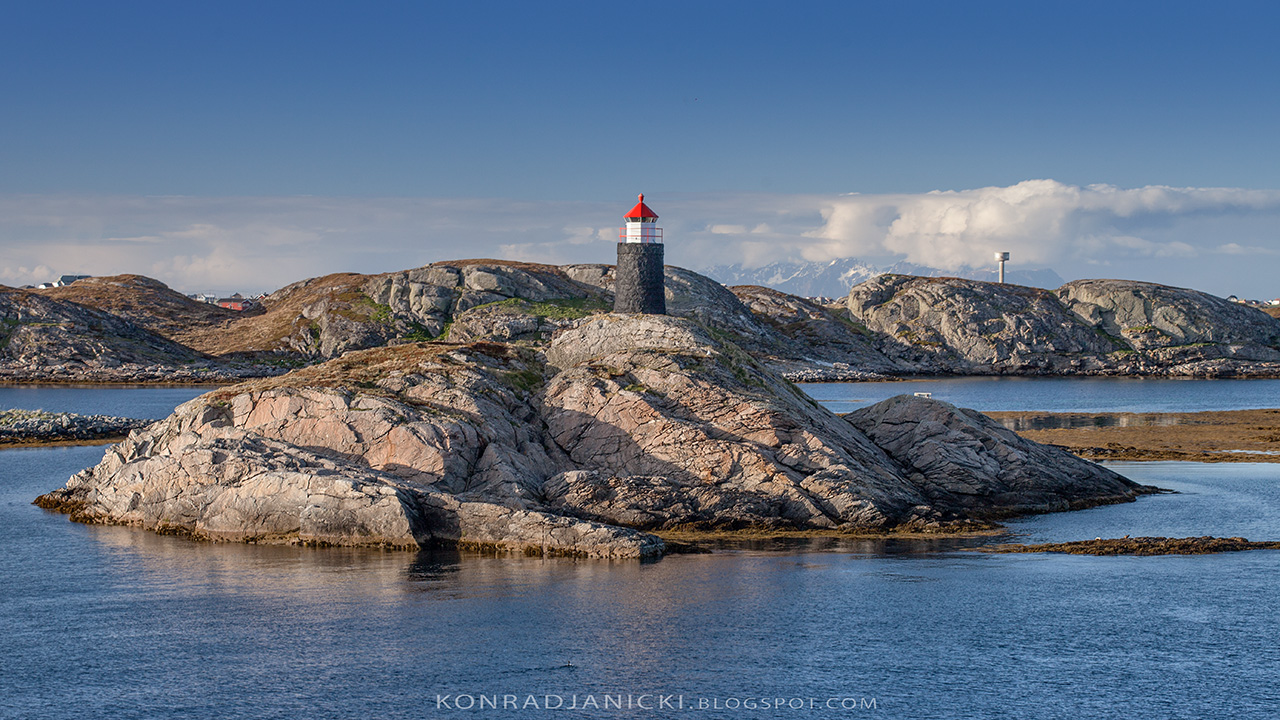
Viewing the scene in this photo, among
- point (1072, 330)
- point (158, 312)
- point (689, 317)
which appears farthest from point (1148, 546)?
point (158, 312)

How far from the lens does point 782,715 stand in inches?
769

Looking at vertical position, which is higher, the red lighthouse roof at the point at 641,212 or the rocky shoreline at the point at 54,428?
the red lighthouse roof at the point at 641,212

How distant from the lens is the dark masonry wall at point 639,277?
54.9 m

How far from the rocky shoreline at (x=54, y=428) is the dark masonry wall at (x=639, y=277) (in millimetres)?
38040

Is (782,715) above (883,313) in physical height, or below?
below

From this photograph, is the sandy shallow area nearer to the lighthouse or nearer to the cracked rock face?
the cracked rock face

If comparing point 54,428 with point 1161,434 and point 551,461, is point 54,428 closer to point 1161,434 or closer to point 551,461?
point 551,461

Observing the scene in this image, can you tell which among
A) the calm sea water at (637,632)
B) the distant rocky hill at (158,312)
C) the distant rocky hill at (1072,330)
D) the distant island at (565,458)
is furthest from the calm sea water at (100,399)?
the distant rocky hill at (1072,330)

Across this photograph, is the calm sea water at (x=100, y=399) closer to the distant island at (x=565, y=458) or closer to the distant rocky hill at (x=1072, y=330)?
→ the distant island at (x=565, y=458)

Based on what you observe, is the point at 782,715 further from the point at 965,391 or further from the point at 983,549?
the point at 965,391

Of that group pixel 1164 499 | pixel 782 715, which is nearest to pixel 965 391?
pixel 1164 499

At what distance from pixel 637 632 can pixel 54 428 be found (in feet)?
198

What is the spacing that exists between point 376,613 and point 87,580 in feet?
33.7

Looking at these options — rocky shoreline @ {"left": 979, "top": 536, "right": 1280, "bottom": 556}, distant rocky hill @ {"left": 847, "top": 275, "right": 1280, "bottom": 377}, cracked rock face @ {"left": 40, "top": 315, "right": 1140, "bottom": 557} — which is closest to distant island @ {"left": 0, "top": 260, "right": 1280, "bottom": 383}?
distant rocky hill @ {"left": 847, "top": 275, "right": 1280, "bottom": 377}
